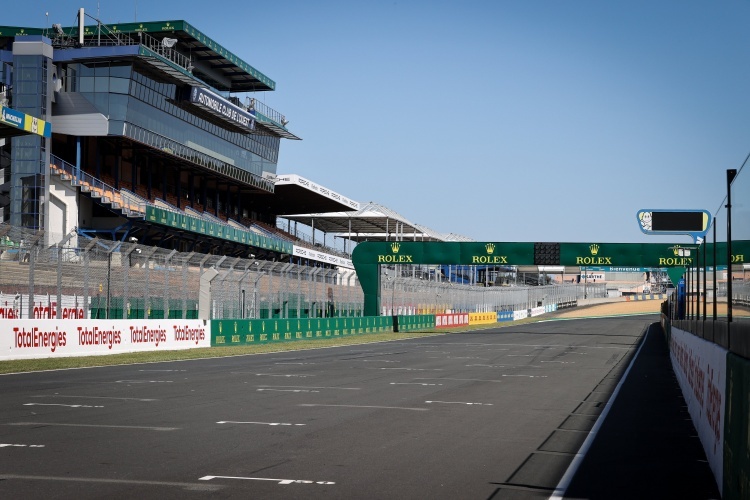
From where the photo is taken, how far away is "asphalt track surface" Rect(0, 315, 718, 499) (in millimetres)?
7516

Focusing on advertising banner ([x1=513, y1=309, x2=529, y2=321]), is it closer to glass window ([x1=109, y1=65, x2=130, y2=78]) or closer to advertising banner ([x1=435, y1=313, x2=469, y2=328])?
advertising banner ([x1=435, y1=313, x2=469, y2=328])

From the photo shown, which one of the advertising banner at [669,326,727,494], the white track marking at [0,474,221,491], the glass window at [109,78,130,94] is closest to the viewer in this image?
the white track marking at [0,474,221,491]

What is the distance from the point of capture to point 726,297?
9.65m

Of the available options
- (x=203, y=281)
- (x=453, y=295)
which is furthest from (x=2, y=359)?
(x=453, y=295)

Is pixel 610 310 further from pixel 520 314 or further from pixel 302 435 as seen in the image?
pixel 302 435

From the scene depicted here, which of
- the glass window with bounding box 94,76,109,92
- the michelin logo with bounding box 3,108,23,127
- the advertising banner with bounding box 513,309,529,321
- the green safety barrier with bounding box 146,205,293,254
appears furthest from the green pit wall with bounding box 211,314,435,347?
the advertising banner with bounding box 513,309,529,321

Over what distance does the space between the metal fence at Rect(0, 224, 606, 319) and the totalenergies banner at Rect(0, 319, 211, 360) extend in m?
0.63

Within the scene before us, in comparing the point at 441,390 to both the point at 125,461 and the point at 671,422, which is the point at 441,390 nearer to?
the point at 671,422

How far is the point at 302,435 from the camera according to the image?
10461mm

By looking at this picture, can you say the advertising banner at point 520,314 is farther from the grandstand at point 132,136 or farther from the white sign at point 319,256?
the grandstand at point 132,136

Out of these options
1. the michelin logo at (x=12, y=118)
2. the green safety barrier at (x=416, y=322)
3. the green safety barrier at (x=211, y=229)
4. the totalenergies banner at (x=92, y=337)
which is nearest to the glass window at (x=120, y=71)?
the green safety barrier at (x=211, y=229)

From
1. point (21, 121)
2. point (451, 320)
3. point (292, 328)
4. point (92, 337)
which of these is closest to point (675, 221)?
point (451, 320)

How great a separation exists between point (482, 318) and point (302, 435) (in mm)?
65498

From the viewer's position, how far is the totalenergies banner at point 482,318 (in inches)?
2847
